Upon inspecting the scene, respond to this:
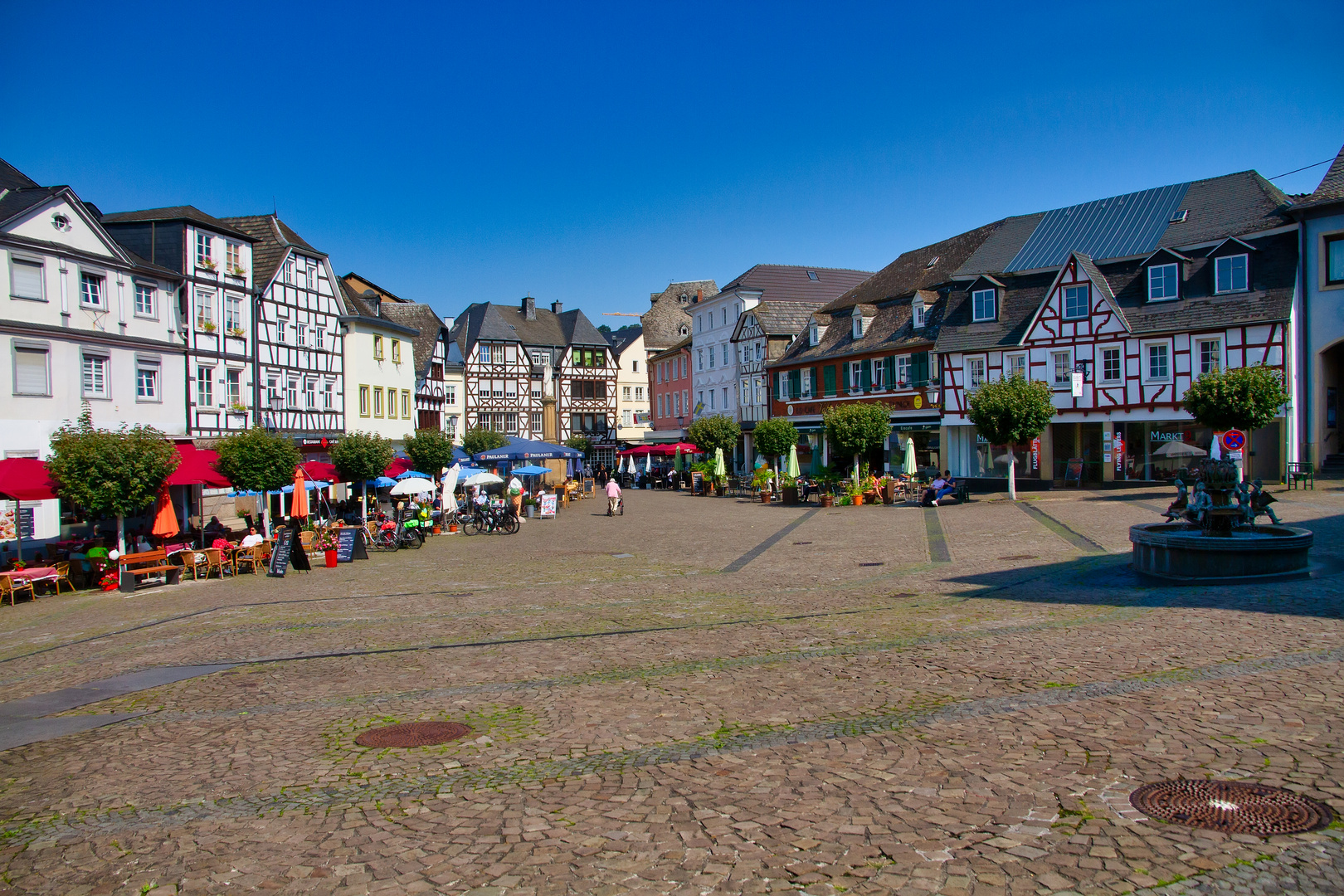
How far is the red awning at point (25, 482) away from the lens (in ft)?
61.3

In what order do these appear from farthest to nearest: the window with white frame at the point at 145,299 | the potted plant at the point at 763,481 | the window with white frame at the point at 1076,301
→ 1. the potted plant at the point at 763,481
2. the window with white frame at the point at 1076,301
3. the window with white frame at the point at 145,299

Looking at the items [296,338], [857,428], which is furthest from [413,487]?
[857,428]

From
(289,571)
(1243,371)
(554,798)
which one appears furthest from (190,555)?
(1243,371)

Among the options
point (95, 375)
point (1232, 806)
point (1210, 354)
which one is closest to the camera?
point (1232, 806)

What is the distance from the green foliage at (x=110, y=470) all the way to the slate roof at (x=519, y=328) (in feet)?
165

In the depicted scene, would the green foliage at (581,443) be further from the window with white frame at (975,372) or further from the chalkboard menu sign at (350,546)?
the chalkboard menu sign at (350,546)

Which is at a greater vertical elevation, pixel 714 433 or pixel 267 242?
pixel 267 242

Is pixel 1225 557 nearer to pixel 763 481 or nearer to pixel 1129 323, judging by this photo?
pixel 1129 323

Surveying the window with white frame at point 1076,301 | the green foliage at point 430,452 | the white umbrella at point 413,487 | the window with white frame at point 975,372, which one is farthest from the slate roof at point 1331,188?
the green foliage at point 430,452

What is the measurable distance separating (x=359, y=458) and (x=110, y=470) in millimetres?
10193

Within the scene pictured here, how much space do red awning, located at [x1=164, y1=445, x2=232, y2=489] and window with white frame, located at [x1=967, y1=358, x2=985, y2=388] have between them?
1195 inches

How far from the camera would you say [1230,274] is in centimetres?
3416

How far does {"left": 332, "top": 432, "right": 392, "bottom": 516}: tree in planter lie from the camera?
29203mm

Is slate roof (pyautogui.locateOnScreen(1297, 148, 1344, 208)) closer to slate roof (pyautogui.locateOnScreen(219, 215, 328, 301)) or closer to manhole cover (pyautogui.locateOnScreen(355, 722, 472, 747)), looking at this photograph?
manhole cover (pyautogui.locateOnScreen(355, 722, 472, 747))
